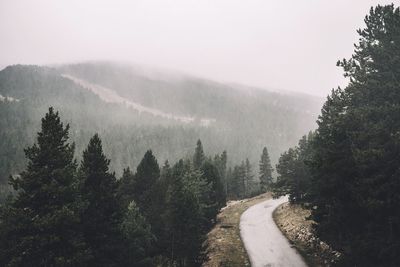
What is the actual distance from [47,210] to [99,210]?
13.1 ft

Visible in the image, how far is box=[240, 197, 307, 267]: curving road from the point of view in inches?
1059

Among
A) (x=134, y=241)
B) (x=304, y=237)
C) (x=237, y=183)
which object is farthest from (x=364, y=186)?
(x=237, y=183)

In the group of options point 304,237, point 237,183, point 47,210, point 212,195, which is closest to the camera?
point 47,210

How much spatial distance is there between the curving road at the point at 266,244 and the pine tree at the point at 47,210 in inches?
563

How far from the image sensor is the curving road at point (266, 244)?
88.2ft

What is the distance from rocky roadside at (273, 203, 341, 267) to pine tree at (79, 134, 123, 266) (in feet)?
40.7

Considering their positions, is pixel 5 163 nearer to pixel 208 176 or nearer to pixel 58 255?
pixel 208 176

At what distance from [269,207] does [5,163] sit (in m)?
164

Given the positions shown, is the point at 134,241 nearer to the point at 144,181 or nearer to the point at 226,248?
the point at 226,248

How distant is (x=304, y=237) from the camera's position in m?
31.8

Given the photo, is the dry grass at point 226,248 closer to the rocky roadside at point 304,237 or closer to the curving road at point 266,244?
the curving road at point 266,244

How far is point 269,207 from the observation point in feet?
179

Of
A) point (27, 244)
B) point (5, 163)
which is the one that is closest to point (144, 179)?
point (27, 244)

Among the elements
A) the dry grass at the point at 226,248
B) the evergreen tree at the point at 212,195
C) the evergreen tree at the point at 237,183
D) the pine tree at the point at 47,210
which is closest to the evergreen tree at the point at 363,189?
the dry grass at the point at 226,248
